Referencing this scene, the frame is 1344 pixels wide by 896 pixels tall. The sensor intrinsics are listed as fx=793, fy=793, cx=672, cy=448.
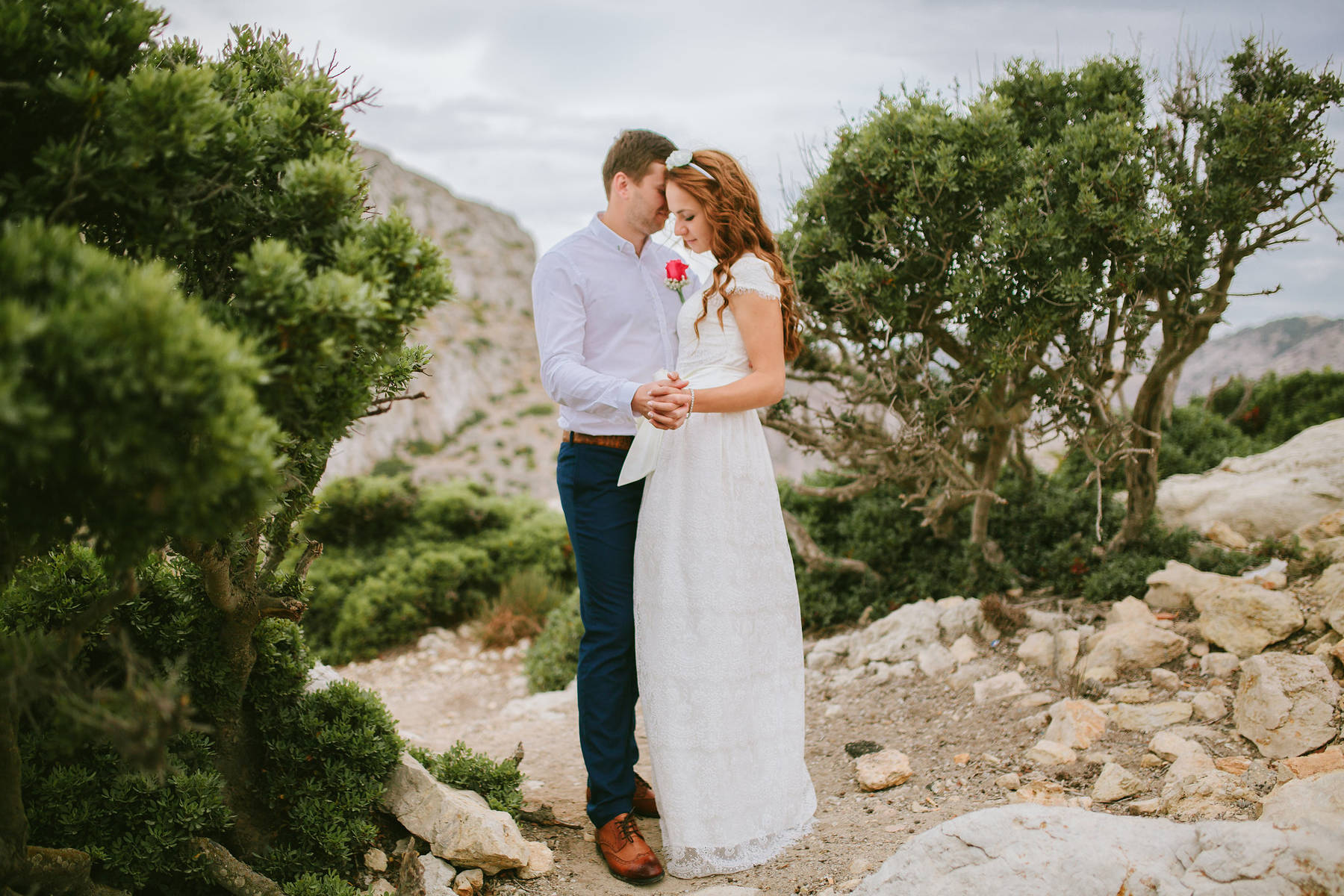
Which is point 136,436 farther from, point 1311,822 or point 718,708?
point 1311,822

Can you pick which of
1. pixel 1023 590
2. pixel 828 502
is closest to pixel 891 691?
pixel 1023 590

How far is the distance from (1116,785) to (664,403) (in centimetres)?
245

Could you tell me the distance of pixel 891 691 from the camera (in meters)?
4.84

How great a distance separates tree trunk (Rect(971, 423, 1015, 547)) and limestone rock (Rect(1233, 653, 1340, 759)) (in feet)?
6.15

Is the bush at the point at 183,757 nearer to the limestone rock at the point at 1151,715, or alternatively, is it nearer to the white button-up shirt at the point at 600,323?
the white button-up shirt at the point at 600,323

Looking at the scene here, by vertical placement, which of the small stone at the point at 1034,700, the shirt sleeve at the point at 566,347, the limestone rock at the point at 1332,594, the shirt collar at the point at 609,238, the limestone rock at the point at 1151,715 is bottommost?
the small stone at the point at 1034,700

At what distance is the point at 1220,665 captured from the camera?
4062 millimetres

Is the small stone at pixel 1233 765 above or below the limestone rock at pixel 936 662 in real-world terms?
above

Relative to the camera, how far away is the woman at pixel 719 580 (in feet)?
10.8

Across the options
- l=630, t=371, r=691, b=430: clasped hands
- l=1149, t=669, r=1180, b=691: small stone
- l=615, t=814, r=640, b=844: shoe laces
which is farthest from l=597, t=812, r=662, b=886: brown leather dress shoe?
l=1149, t=669, r=1180, b=691: small stone

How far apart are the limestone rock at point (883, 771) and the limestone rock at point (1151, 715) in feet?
3.39

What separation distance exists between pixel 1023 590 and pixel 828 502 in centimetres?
196

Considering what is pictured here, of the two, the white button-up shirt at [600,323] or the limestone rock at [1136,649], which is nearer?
the white button-up shirt at [600,323]

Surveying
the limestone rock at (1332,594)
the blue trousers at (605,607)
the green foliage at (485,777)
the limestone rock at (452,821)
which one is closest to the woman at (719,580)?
the blue trousers at (605,607)
